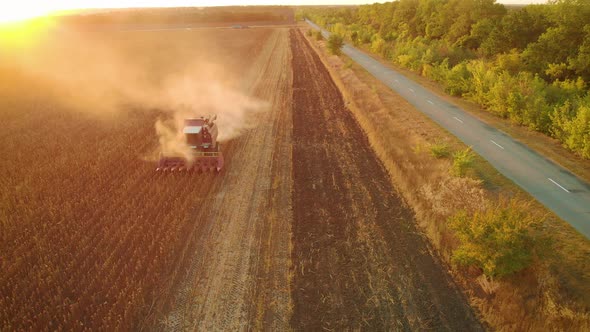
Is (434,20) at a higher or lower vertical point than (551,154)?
higher

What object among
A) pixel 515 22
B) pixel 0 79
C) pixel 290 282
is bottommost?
pixel 290 282

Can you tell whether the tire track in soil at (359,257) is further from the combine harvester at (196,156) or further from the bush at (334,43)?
the bush at (334,43)

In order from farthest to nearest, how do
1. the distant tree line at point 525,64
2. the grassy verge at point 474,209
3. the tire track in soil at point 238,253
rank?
the distant tree line at point 525,64 → the tire track in soil at point 238,253 → the grassy verge at point 474,209

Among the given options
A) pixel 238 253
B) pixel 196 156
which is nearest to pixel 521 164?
pixel 238 253

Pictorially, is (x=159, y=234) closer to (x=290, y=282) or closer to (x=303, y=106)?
(x=290, y=282)

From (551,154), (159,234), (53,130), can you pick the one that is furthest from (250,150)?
(551,154)

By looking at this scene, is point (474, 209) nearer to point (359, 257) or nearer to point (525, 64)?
point (359, 257)

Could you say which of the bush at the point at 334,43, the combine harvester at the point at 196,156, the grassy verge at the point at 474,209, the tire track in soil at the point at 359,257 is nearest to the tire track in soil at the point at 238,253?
the tire track in soil at the point at 359,257

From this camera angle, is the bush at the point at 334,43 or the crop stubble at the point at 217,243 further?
the bush at the point at 334,43
